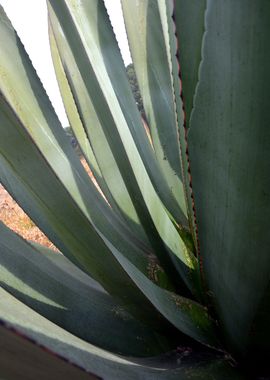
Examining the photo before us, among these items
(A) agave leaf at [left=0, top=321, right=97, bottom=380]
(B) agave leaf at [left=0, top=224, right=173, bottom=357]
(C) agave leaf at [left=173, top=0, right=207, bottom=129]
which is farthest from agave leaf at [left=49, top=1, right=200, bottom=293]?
(A) agave leaf at [left=0, top=321, right=97, bottom=380]

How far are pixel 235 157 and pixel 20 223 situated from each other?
2.01m

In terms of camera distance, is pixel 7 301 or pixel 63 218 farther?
pixel 63 218

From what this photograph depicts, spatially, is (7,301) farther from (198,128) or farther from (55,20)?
(55,20)

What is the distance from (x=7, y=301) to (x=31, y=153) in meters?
0.18

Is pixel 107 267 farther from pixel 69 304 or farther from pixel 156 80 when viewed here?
pixel 156 80

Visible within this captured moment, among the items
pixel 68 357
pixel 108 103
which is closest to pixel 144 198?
pixel 108 103

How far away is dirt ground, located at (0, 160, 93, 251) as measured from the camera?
2.12m

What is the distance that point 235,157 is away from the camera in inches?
19.9

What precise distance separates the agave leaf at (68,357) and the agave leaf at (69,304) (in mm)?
65

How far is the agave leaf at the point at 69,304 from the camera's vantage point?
764mm

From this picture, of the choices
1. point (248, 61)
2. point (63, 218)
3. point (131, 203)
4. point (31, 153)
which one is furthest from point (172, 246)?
point (248, 61)

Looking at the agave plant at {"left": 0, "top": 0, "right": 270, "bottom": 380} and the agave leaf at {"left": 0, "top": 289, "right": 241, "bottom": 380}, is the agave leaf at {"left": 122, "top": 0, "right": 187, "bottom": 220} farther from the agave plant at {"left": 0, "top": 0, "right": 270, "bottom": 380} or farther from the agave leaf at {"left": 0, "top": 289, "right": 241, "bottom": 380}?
the agave leaf at {"left": 0, "top": 289, "right": 241, "bottom": 380}

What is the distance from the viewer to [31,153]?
590 millimetres

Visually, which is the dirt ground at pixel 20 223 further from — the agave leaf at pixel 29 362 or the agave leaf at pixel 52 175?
the agave leaf at pixel 29 362
